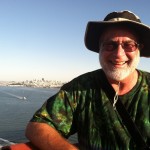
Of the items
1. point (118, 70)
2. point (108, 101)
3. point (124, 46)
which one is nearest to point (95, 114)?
point (108, 101)

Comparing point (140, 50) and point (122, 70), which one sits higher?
point (140, 50)

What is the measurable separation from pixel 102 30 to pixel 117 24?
25 centimetres

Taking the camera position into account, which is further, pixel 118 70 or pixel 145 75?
pixel 145 75

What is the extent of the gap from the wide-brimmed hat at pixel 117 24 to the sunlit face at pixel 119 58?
0.09m

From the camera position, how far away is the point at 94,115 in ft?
10.4

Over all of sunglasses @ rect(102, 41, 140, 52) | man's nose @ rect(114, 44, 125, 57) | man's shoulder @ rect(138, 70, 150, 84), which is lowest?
man's shoulder @ rect(138, 70, 150, 84)

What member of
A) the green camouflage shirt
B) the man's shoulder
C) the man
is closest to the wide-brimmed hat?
the man

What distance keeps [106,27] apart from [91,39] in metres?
0.37

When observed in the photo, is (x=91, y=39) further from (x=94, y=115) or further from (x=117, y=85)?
(x=94, y=115)

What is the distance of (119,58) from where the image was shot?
10.3 feet

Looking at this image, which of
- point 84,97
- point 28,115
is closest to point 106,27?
point 84,97

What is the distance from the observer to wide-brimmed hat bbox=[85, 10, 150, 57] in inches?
122

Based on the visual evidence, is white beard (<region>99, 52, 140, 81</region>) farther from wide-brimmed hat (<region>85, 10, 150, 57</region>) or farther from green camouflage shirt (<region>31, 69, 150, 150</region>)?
wide-brimmed hat (<region>85, 10, 150, 57</region>)

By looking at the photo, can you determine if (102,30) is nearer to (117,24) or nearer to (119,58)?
(117,24)
